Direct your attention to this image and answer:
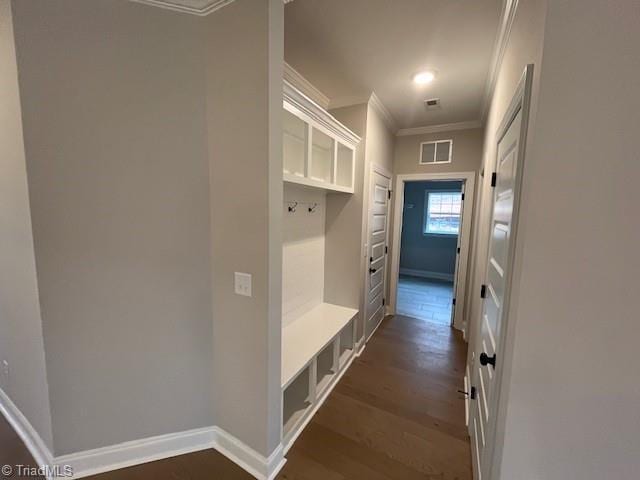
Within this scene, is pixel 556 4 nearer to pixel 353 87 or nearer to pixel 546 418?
pixel 546 418

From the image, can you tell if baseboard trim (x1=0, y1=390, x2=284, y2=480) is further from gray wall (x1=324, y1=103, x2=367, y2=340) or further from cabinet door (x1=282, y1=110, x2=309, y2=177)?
cabinet door (x1=282, y1=110, x2=309, y2=177)

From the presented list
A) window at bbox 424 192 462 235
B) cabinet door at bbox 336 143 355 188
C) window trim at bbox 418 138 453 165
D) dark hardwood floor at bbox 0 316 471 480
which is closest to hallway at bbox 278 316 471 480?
dark hardwood floor at bbox 0 316 471 480

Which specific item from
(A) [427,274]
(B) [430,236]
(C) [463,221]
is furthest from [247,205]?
(A) [427,274]

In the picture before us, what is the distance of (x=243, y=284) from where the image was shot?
4.93 feet

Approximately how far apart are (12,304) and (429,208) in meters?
6.90

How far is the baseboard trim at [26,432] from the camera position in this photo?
1.50 m

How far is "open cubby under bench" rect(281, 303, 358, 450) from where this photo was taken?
1866mm

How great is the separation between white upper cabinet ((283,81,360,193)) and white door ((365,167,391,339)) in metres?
0.43

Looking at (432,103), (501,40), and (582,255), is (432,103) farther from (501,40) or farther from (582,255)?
(582,255)

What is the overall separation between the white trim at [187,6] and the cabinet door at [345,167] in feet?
4.80

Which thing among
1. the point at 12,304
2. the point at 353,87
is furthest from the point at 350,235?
the point at 12,304

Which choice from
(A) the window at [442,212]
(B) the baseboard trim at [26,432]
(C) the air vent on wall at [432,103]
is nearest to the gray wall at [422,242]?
(A) the window at [442,212]

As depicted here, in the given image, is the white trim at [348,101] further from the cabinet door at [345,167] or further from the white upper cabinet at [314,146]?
the cabinet door at [345,167]

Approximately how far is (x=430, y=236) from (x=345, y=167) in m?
4.61
